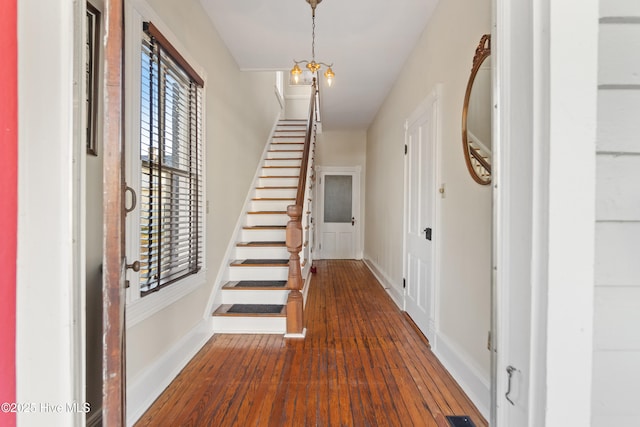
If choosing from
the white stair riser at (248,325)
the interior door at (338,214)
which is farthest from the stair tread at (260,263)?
the interior door at (338,214)

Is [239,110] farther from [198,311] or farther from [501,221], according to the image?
[501,221]

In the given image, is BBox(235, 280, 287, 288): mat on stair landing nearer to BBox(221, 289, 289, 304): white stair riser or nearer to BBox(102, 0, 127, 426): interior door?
BBox(221, 289, 289, 304): white stair riser

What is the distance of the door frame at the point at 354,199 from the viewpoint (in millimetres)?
6340

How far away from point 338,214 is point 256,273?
3.64 m

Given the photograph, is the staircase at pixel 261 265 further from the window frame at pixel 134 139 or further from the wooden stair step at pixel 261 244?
the window frame at pixel 134 139

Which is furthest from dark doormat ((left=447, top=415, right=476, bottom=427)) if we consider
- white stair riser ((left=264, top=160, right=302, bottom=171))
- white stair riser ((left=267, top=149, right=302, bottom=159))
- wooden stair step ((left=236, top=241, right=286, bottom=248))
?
white stair riser ((left=267, top=149, right=302, bottom=159))

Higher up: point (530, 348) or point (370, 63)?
point (370, 63)

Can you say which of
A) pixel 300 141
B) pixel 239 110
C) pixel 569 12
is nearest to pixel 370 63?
pixel 239 110

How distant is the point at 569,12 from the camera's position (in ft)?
1.69

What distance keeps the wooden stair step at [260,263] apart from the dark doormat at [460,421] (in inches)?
76.1

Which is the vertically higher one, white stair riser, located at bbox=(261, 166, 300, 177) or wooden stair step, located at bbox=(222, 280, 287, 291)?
white stair riser, located at bbox=(261, 166, 300, 177)

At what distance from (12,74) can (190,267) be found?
1.80 meters

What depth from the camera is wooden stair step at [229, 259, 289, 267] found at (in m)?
2.99

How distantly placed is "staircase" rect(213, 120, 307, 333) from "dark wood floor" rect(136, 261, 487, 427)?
0.16 m
